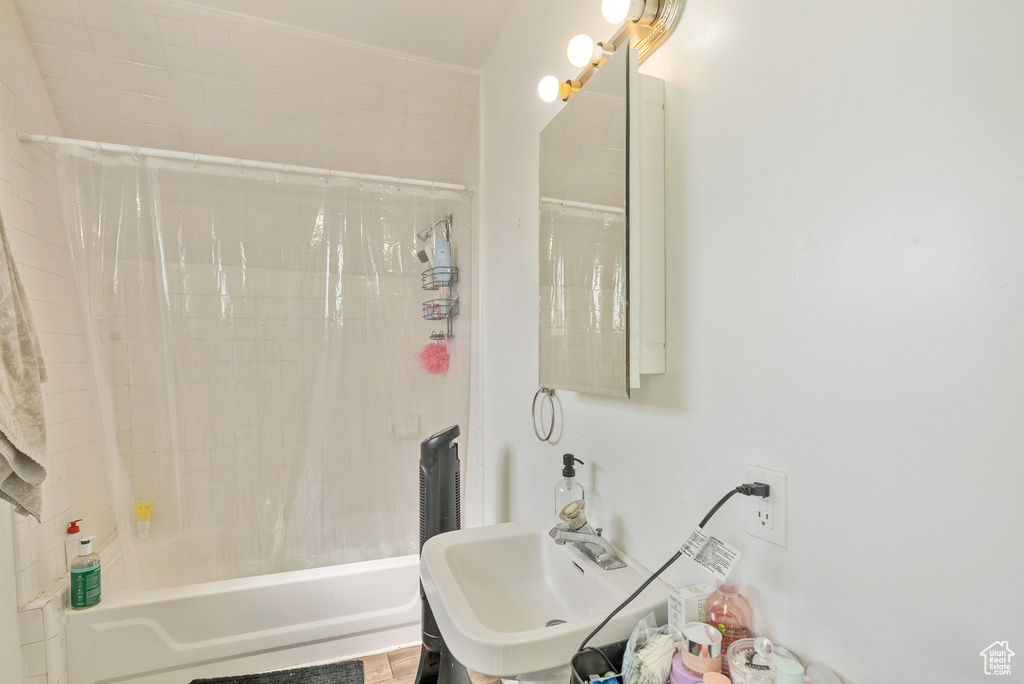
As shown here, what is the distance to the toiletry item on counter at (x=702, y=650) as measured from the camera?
2.43ft

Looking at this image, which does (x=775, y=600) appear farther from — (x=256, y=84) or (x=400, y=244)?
(x=256, y=84)

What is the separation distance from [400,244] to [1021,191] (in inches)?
77.5

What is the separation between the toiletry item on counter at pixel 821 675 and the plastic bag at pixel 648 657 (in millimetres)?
192

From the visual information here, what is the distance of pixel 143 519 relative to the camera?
1.90m

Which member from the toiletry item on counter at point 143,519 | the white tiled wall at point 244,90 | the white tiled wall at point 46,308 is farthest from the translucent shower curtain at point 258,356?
the white tiled wall at point 244,90

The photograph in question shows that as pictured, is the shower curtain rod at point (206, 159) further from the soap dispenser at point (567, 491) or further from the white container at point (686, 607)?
the white container at point (686, 607)

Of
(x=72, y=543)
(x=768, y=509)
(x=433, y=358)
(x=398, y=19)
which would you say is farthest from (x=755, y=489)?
(x=72, y=543)

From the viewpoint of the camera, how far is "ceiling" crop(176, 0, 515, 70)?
1899 mm

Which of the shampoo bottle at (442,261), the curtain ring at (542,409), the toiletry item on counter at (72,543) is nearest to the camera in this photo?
the curtain ring at (542,409)

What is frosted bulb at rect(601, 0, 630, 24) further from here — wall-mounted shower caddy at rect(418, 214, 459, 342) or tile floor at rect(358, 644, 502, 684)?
tile floor at rect(358, 644, 502, 684)

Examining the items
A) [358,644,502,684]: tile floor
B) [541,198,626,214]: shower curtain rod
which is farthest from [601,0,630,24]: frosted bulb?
[358,644,502,684]: tile floor

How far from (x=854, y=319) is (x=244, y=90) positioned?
238 cm

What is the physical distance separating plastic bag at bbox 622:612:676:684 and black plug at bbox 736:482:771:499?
0.89ft
